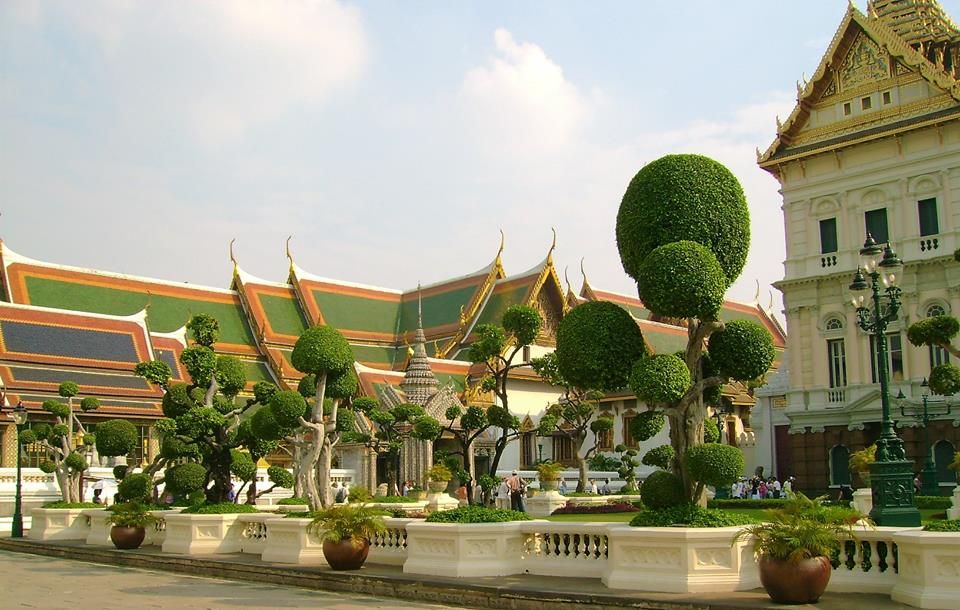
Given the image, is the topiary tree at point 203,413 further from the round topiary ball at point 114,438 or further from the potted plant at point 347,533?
the potted plant at point 347,533

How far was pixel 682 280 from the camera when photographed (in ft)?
38.7

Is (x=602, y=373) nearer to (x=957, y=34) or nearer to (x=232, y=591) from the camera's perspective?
(x=232, y=591)

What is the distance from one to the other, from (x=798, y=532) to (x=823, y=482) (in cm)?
2598

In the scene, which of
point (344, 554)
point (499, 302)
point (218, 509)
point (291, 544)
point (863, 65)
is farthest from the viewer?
point (499, 302)

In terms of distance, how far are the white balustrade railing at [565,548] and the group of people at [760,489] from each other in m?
21.1

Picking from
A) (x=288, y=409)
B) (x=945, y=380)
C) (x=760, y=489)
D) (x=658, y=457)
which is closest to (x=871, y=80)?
(x=760, y=489)

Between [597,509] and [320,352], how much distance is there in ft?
38.9

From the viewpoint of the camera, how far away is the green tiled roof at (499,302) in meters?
51.3

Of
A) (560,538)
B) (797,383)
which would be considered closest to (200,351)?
(560,538)

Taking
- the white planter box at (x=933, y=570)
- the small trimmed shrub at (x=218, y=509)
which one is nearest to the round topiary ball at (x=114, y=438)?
A: the small trimmed shrub at (x=218, y=509)

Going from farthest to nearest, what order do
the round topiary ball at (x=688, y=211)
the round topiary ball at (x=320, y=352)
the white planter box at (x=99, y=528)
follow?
the white planter box at (x=99, y=528)
the round topiary ball at (x=320, y=352)
the round topiary ball at (x=688, y=211)

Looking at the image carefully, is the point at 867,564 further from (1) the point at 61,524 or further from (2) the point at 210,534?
(1) the point at 61,524

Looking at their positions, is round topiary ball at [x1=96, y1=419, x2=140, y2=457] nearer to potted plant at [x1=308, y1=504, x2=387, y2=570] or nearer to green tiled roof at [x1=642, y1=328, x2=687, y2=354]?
potted plant at [x1=308, y1=504, x2=387, y2=570]

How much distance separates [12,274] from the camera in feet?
138
